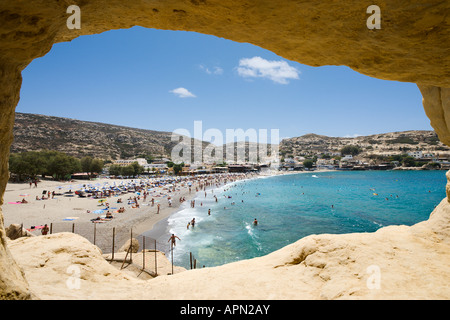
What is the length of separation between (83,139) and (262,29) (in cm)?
13448

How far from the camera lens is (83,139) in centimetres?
11419

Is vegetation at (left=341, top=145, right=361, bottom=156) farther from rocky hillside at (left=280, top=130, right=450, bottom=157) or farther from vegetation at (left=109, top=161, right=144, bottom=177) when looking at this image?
vegetation at (left=109, top=161, right=144, bottom=177)

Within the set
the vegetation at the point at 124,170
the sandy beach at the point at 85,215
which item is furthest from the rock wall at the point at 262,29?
the vegetation at the point at 124,170

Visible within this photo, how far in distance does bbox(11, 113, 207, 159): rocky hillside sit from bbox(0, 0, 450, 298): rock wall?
108 m

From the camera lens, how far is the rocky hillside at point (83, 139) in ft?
307

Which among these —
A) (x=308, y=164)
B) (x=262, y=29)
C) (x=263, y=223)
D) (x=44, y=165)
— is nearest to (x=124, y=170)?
(x=44, y=165)

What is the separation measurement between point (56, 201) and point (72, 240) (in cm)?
3377

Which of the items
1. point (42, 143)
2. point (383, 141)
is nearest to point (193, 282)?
point (42, 143)

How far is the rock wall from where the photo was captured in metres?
2.72
